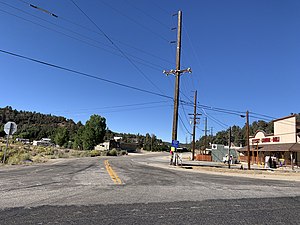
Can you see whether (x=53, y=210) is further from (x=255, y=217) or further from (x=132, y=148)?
(x=132, y=148)

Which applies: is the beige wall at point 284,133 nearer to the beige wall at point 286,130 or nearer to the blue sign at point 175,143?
the beige wall at point 286,130

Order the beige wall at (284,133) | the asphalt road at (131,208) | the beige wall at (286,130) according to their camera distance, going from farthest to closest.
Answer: the beige wall at (284,133) → the beige wall at (286,130) → the asphalt road at (131,208)

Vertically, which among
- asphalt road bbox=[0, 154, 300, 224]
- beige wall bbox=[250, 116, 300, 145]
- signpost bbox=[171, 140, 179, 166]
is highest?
beige wall bbox=[250, 116, 300, 145]

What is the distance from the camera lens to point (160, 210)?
5.64 m

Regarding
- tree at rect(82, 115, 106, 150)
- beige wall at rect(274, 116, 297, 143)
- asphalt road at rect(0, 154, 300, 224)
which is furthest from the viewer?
tree at rect(82, 115, 106, 150)

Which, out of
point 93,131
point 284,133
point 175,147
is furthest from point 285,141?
point 93,131

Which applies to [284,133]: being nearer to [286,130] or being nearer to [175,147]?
[286,130]

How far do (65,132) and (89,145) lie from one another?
3607 cm

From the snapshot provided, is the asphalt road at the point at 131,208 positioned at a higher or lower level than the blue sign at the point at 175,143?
lower

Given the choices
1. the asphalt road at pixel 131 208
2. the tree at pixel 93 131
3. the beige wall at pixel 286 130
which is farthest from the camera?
the tree at pixel 93 131

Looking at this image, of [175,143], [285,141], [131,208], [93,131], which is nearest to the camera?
[131,208]

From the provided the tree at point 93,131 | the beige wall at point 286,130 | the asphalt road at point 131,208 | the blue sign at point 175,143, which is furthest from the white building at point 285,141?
the tree at point 93,131

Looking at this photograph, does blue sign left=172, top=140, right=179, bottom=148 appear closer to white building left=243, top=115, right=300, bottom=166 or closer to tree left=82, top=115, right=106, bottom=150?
white building left=243, top=115, right=300, bottom=166

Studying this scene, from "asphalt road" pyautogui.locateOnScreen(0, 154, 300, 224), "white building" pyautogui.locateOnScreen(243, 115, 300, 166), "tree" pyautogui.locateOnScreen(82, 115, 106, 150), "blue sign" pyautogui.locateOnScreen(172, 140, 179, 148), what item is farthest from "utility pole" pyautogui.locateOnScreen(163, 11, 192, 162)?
"tree" pyautogui.locateOnScreen(82, 115, 106, 150)
